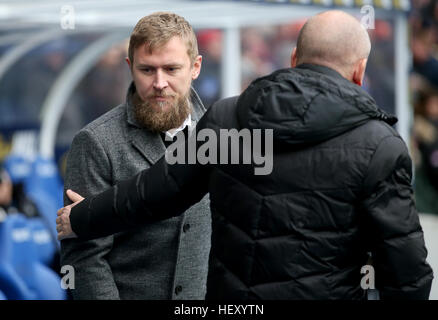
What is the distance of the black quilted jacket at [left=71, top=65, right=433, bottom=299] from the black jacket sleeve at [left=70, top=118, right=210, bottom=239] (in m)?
0.14

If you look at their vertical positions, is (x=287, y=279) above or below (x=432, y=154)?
above

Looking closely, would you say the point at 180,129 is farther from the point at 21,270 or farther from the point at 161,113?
the point at 21,270

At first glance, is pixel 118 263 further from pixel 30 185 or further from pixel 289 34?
pixel 289 34

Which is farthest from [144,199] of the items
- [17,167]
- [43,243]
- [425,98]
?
[17,167]

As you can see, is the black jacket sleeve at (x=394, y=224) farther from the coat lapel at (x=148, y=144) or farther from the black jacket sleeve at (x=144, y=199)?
the coat lapel at (x=148, y=144)

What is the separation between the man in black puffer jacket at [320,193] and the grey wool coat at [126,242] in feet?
1.21

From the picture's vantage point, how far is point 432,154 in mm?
6516

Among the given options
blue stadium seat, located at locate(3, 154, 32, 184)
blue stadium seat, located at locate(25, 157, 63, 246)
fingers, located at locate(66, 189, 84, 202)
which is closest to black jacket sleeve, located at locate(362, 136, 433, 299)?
fingers, located at locate(66, 189, 84, 202)

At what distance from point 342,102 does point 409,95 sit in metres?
5.39

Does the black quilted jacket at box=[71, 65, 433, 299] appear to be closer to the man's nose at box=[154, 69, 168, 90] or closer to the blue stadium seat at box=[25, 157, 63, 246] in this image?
the man's nose at box=[154, 69, 168, 90]

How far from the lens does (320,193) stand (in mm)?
1772
